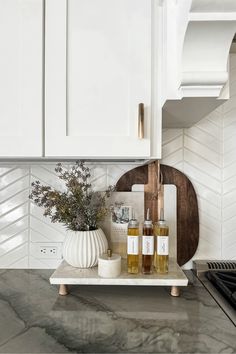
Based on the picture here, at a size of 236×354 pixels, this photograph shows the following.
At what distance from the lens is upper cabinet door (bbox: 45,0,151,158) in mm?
920

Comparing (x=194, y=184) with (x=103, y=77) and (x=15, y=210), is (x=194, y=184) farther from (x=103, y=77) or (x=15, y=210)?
(x=15, y=210)

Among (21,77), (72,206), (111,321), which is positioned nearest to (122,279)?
(111,321)

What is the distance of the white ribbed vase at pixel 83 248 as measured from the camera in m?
1.03

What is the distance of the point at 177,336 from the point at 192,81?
0.72 m

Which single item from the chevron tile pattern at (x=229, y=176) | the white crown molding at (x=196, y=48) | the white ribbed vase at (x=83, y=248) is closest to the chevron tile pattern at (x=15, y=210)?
the white ribbed vase at (x=83, y=248)

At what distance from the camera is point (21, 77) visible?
92cm

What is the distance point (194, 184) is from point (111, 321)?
2.33 feet

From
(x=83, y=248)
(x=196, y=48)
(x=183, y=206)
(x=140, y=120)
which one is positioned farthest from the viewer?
(x=183, y=206)

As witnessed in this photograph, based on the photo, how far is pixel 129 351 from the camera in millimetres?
685

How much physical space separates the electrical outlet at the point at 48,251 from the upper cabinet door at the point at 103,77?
0.53 meters

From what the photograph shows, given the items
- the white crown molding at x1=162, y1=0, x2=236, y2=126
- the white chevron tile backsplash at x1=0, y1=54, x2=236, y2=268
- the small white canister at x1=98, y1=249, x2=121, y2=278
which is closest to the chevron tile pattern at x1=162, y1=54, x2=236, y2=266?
the white chevron tile backsplash at x1=0, y1=54, x2=236, y2=268

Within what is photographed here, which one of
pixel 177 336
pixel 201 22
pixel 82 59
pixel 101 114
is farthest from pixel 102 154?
pixel 177 336

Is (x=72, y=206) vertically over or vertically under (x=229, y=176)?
under

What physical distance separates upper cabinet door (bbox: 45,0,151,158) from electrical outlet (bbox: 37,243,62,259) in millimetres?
534
